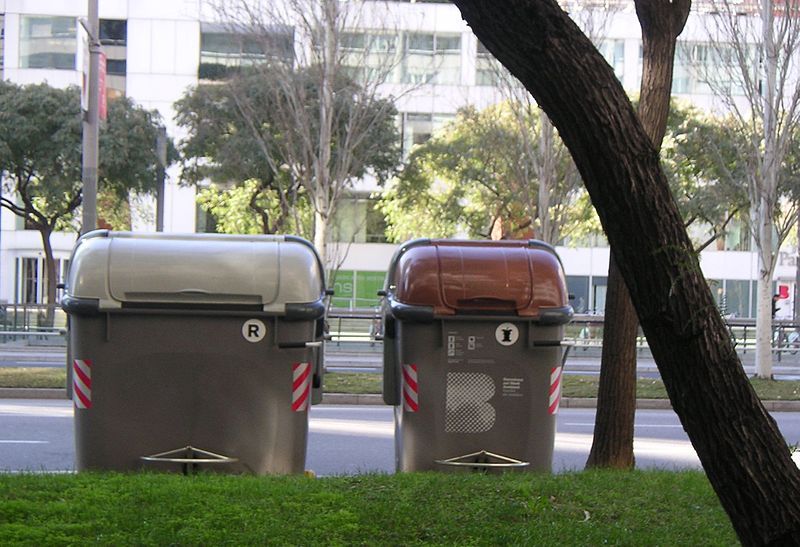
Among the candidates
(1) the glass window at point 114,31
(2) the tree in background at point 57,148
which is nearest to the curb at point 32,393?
(2) the tree in background at point 57,148

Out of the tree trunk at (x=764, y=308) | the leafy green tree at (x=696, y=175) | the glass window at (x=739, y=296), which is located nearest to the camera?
the tree trunk at (x=764, y=308)

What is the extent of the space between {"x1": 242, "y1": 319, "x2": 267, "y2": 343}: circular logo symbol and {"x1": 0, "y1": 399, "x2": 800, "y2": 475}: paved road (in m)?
2.56

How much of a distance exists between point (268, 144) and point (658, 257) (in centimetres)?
2500

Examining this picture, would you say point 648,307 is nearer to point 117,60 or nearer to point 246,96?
point 246,96

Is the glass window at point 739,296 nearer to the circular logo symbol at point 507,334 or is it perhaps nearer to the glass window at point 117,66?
the glass window at point 117,66

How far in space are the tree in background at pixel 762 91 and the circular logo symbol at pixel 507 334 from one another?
11665 millimetres

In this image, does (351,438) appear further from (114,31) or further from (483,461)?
(114,31)

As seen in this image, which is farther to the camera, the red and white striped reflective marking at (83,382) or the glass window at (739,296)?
the glass window at (739,296)

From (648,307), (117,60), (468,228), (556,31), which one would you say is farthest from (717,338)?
(117,60)

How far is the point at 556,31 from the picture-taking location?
3.86 meters

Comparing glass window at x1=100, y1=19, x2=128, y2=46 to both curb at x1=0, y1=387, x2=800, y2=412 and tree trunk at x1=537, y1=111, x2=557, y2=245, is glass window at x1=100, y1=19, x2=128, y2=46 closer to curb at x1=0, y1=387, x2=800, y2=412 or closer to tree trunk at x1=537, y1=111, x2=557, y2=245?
tree trunk at x1=537, y1=111, x2=557, y2=245

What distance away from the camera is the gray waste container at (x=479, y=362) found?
27.5ft

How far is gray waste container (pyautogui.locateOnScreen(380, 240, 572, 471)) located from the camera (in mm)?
8391

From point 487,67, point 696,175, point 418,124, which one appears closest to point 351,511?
point 487,67
